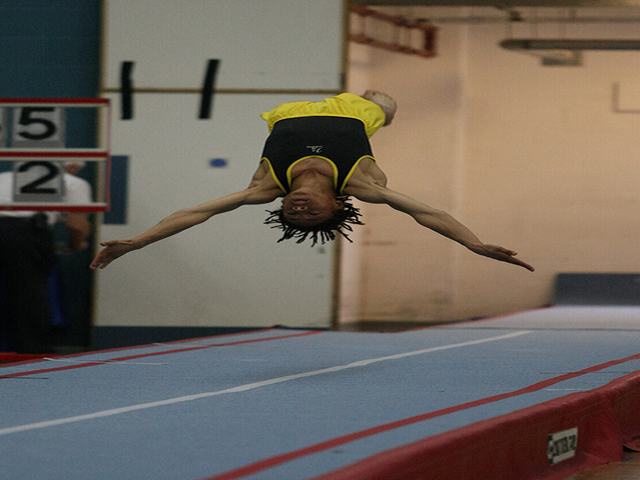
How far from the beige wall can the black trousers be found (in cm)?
529

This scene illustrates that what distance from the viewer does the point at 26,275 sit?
906 cm

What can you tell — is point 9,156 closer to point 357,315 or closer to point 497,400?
point 497,400

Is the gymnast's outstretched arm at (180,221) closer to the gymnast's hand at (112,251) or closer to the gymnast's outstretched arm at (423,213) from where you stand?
the gymnast's hand at (112,251)

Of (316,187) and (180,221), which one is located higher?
(316,187)

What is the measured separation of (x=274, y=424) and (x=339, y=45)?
6.06m

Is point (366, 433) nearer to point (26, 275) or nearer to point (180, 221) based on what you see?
point (180, 221)

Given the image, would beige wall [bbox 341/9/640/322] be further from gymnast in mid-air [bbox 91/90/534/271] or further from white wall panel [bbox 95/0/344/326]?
gymnast in mid-air [bbox 91/90/534/271]

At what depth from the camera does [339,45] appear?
10.0m

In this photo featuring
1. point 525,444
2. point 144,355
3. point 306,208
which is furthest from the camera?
point 144,355

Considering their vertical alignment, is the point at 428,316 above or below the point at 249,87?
below

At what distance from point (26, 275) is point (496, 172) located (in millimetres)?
6719

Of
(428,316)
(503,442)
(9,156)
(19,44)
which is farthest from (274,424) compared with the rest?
(428,316)

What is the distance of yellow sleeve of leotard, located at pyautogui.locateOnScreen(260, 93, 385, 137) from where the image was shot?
264 inches

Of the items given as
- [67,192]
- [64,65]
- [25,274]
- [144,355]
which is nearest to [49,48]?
[64,65]
